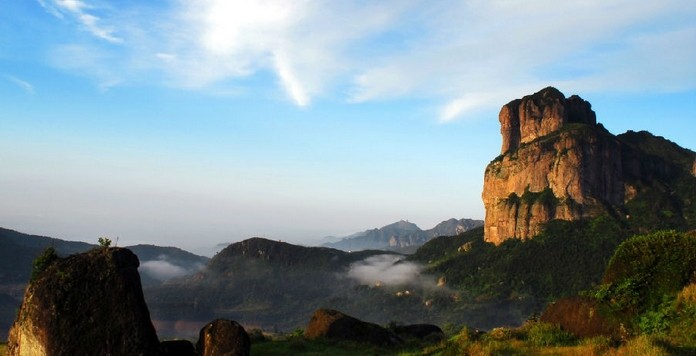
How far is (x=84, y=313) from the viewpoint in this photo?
67.4 feet

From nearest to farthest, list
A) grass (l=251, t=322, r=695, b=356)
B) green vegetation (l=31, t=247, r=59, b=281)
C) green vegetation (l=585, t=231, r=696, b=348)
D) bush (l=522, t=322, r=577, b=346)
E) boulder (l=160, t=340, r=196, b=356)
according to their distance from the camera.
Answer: grass (l=251, t=322, r=695, b=356), green vegetation (l=585, t=231, r=696, b=348), bush (l=522, t=322, r=577, b=346), green vegetation (l=31, t=247, r=59, b=281), boulder (l=160, t=340, r=196, b=356)

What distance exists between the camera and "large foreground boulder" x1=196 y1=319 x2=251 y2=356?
21609mm

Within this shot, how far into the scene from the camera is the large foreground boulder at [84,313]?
20109 mm

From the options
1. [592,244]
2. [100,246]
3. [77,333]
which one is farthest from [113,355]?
[592,244]

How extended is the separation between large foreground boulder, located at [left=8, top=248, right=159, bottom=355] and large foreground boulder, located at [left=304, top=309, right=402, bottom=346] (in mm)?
14198

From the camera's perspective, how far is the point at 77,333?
2017 cm

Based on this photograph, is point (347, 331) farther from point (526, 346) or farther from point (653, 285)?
point (653, 285)

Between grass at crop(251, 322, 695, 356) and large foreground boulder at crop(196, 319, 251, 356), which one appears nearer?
grass at crop(251, 322, 695, 356)

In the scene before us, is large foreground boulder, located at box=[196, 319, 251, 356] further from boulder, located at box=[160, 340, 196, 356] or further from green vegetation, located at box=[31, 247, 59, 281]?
green vegetation, located at box=[31, 247, 59, 281]

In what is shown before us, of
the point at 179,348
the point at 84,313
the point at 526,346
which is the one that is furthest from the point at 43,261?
the point at 526,346

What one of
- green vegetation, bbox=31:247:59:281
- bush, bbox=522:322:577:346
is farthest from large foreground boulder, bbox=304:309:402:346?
green vegetation, bbox=31:247:59:281

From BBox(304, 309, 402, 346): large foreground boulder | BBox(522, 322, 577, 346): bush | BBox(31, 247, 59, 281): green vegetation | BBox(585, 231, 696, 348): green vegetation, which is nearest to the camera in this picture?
BBox(585, 231, 696, 348): green vegetation

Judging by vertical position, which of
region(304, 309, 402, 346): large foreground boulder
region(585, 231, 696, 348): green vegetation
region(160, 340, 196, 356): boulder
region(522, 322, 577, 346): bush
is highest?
region(585, 231, 696, 348): green vegetation

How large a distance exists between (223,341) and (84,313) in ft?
17.5
